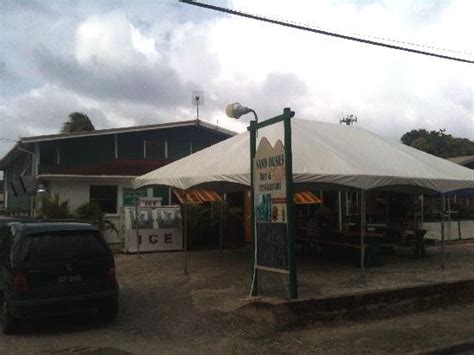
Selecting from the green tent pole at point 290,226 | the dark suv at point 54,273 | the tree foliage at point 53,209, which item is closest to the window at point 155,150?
the tree foliage at point 53,209

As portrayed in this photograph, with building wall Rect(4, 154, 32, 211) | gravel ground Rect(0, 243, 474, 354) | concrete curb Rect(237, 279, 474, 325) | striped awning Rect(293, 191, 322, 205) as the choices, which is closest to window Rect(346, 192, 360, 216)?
striped awning Rect(293, 191, 322, 205)

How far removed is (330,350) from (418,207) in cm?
1757

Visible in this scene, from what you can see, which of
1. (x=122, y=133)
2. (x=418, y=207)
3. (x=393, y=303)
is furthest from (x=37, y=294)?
(x=418, y=207)

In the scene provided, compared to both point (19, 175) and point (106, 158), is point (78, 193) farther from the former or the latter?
point (19, 175)

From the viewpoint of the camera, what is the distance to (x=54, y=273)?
7.74 meters

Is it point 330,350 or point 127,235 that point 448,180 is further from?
point 127,235

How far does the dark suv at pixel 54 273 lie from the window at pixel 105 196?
11.5 meters

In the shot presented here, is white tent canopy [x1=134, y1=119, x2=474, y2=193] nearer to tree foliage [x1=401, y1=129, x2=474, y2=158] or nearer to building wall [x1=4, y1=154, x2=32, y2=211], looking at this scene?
building wall [x1=4, y1=154, x2=32, y2=211]

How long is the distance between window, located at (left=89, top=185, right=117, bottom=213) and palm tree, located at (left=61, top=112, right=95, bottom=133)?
9.37 meters

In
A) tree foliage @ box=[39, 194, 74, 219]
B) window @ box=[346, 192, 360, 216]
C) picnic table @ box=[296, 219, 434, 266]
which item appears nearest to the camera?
picnic table @ box=[296, 219, 434, 266]

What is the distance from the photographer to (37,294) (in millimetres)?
7598

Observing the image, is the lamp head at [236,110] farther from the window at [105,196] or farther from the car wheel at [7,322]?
the window at [105,196]

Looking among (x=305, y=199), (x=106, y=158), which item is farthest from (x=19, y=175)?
(x=305, y=199)

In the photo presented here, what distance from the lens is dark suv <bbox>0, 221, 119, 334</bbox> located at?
7.56 metres
